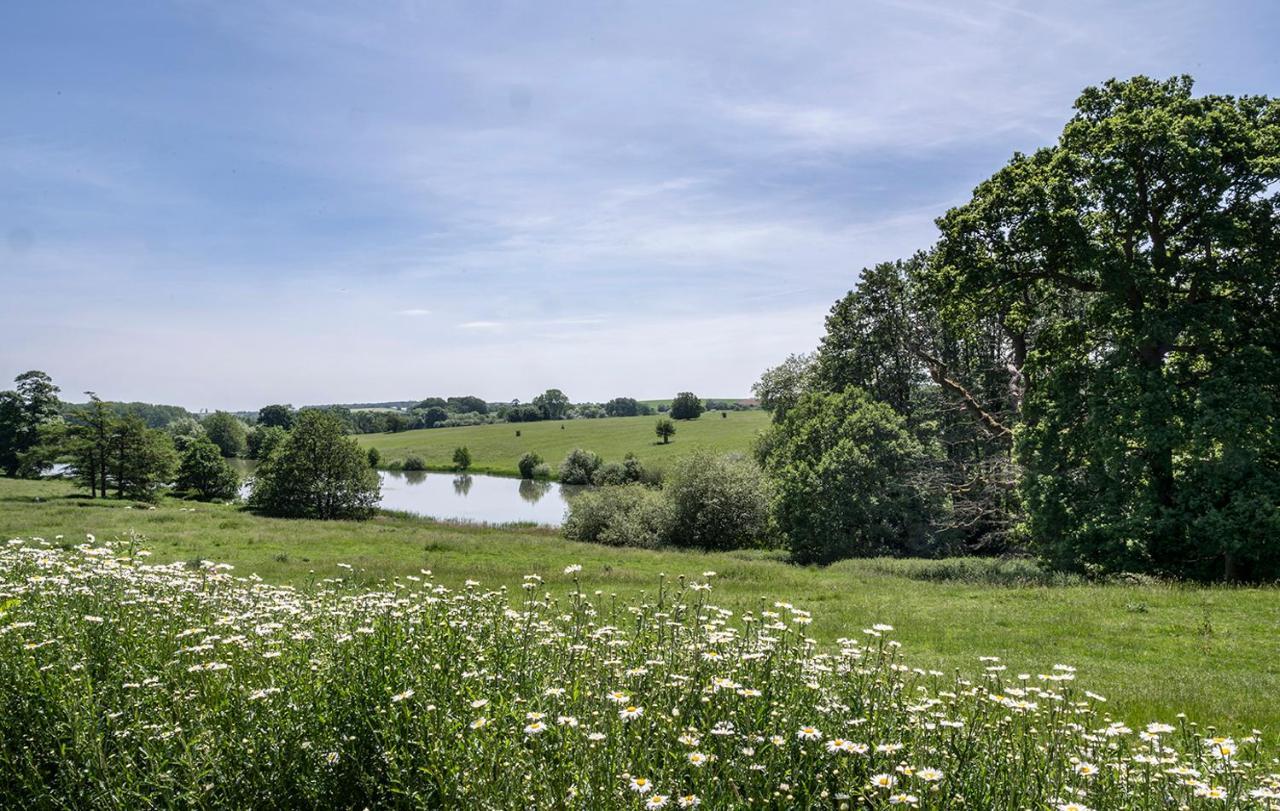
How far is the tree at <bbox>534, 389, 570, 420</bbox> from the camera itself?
159000mm

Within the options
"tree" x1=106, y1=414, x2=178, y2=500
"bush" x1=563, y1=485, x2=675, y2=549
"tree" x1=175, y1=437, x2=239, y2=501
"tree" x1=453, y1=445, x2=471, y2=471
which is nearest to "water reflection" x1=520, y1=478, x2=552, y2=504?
"tree" x1=453, y1=445, x2=471, y2=471

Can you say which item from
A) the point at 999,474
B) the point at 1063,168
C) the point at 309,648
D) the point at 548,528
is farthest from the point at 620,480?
the point at 309,648

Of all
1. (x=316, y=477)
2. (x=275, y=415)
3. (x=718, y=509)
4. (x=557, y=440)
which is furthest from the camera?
(x=275, y=415)

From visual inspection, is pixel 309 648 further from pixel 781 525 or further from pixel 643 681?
pixel 781 525

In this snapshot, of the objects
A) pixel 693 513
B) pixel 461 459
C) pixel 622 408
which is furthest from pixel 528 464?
pixel 622 408

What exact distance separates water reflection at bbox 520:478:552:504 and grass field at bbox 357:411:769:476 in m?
3.65

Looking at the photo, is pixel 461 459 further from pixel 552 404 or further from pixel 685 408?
pixel 552 404

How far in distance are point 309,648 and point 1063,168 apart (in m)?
22.7

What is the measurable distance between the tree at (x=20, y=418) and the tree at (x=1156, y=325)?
77619 mm

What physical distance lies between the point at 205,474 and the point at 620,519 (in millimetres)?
39657

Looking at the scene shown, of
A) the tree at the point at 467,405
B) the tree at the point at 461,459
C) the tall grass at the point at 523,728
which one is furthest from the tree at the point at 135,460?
the tree at the point at 467,405

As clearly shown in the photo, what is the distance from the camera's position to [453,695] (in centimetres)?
407

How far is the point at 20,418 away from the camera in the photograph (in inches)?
2500

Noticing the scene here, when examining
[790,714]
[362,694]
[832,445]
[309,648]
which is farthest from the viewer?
[832,445]
